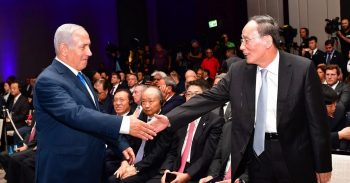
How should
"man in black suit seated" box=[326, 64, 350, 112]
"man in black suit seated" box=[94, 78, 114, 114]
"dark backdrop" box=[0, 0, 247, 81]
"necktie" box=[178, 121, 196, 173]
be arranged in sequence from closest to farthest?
"necktie" box=[178, 121, 196, 173] → "man in black suit seated" box=[326, 64, 350, 112] → "man in black suit seated" box=[94, 78, 114, 114] → "dark backdrop" box=[0, 0, 247, 81]

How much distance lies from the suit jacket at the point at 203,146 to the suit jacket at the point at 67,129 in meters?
1.46

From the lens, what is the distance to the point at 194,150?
458cm

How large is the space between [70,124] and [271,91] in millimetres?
1182

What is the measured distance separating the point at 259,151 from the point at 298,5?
400 inches

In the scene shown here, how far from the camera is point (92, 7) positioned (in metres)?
16.9

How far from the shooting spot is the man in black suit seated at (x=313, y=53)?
364 inches

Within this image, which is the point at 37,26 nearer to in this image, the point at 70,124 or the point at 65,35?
the point at 65,35

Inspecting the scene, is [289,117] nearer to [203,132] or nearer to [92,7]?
[203,132]

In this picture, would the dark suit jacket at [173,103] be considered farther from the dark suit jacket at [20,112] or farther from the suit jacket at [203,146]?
the dark suit jacket at [20,112]

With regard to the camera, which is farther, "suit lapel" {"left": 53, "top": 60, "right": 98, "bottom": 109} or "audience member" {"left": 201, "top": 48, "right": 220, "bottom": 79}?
"audience member" {"left": 201, "top": 48, "right": 220, "bottom": 79}

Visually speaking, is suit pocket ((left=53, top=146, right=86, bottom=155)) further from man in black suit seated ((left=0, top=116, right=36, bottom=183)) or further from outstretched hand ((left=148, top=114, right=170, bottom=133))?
man in black suit seated ((left=0, top=116, right=36, bottom=183))

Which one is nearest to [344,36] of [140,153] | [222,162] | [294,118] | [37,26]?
[140,153]

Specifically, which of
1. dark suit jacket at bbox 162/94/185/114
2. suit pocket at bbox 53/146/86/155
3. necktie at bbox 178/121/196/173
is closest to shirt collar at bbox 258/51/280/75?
suit pocket at bbox 53/146/86/155

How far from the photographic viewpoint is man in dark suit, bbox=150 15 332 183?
9.73ft
